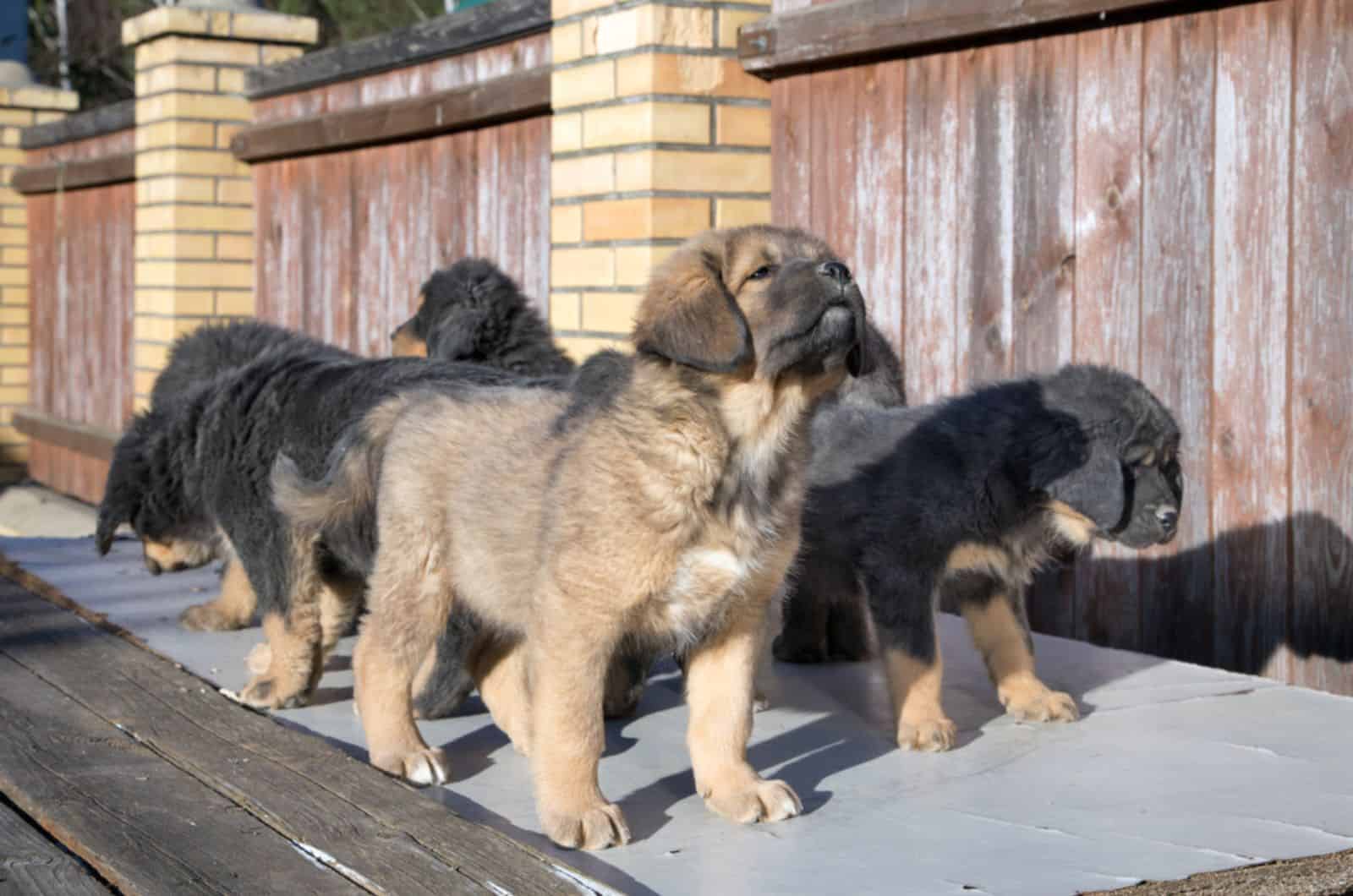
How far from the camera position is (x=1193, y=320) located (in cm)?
527

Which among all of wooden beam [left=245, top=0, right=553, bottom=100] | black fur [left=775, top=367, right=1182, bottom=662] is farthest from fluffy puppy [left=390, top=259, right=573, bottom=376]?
wooden beam [left=245, top=0, right=553, bottom=100]

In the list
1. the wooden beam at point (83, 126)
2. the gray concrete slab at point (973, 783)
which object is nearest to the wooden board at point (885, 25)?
the gray concrete slab at point (973, 783)

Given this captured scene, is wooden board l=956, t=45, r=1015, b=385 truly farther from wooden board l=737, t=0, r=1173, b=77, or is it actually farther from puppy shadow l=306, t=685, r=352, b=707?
puppy shadow l=306, t=685, r=352, b=707

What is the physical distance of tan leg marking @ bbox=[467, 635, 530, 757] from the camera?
4.45 m

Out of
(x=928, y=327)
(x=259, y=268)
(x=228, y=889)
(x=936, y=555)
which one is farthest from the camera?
(x=259, y=268)

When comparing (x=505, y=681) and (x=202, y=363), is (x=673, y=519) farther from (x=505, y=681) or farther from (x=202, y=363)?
(x=202, y=363)

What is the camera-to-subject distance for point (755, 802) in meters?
3.77

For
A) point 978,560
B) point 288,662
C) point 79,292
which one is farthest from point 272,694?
point 79,292

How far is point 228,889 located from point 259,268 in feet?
28.5

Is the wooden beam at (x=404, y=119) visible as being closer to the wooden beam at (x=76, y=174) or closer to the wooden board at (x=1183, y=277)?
the wooden beam at (x=76, y=174)

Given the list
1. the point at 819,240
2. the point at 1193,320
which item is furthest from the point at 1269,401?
the point at 819,240

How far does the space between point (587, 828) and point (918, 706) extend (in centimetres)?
125

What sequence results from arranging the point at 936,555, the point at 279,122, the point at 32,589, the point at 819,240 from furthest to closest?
the point at 279,122 → the point at 32,589 → the point at 936,555 → the point at 819,240

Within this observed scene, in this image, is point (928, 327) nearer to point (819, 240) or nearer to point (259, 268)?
point (819, 240)
